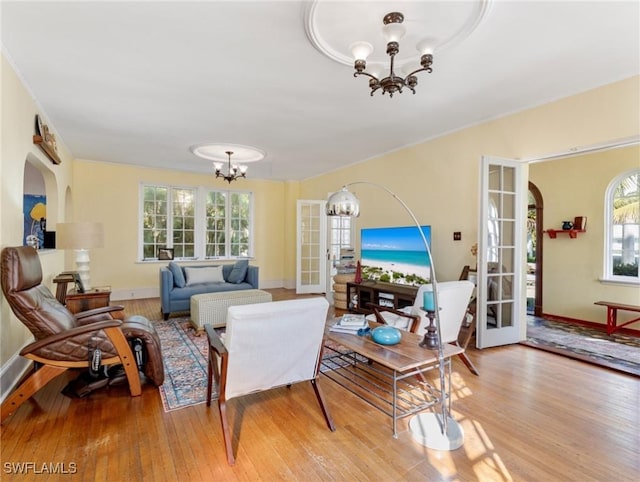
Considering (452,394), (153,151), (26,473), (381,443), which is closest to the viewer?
Result: (26,473)

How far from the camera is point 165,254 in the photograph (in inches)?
272

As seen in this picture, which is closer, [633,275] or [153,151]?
[633,275]

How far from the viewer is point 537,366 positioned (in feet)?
10.6

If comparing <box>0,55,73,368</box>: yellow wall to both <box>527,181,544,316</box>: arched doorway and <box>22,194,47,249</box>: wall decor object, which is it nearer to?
<box>22,194,47,249</box>: wall decor object

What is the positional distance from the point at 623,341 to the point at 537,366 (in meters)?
1.85

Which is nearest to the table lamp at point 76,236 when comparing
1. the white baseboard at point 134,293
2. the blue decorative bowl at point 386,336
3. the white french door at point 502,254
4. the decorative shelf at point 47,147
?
the decorative shelf at point 47,147

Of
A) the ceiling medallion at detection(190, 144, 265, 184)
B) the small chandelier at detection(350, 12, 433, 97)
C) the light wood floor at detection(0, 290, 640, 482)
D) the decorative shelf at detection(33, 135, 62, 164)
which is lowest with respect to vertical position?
the light wood floor at detection(0, 290, 640, 482)

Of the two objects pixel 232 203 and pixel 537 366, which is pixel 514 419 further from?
pixel 232 203

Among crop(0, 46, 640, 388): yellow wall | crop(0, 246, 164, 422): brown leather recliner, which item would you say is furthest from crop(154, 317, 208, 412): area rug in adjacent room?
crop(0, 46, 640, 388): yellow wall

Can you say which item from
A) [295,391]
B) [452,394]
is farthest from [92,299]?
[452,394]

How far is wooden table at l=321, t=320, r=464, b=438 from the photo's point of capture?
219 cm

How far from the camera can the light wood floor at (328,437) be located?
180 centimetres

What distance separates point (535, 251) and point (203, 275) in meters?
5.57

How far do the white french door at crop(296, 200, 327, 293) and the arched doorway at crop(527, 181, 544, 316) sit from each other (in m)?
3.78
